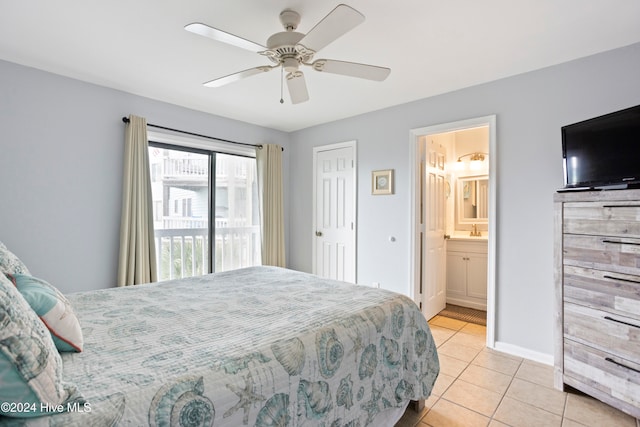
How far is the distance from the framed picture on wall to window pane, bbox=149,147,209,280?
2.15 meters

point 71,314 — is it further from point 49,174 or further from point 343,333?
point 49,174

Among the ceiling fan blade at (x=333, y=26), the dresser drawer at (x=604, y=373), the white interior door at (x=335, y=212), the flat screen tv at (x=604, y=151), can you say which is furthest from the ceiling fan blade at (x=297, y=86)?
the dresser drawer at (x=604, y=373)

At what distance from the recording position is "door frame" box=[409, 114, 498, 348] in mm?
2816

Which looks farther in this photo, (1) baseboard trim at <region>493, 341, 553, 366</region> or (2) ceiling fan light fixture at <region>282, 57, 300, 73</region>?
A: (1) baseboard trim at <region>493, 341, 553, 366</region>

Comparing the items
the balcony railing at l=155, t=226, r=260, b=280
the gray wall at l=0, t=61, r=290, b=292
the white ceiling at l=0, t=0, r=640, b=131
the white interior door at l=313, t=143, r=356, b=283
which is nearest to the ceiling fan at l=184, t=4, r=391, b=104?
the white ceiling at l=0, t=0, r=640, b=131

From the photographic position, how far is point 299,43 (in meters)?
1.78

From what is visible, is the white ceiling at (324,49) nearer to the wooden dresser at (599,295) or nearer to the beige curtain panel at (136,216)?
the beige curtain panel at (136,216)

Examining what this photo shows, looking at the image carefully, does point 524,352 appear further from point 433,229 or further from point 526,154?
point 526,154

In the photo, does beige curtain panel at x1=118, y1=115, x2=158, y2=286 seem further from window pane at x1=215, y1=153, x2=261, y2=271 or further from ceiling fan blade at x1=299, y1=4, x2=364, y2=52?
ceiling fan blade at x1=299, y1=4, x2=364, y2=52

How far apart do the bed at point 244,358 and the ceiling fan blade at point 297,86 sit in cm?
142

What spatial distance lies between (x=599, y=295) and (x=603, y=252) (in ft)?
0.92

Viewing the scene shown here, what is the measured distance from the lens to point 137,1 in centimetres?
178

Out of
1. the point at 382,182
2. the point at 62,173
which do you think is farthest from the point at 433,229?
the point at 62,173

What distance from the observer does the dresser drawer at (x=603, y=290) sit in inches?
70.2
